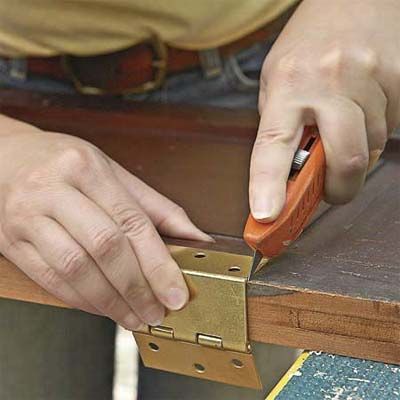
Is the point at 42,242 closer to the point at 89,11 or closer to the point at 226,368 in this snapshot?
the point at 226,368

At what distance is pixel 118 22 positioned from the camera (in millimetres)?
1119

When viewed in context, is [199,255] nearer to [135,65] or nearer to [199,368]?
[199,368]

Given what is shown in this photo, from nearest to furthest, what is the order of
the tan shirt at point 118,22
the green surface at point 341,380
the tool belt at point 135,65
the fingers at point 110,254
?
the green surface at point 341,380
the fingers at point 110,254
the tan shirt at point 118,22
the tool belt at point 135,65

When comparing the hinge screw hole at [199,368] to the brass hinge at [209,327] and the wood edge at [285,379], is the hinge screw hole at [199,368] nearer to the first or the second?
the brass hinge at [209,327]

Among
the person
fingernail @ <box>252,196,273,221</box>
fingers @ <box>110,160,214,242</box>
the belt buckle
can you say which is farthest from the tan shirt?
fingernail @ <box>252,196,273,221</box>

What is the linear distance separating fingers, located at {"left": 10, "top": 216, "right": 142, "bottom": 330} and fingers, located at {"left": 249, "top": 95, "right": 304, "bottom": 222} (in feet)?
Answer: 0.46

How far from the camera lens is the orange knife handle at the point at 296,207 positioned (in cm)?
72

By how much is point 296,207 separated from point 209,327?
4.6 inches

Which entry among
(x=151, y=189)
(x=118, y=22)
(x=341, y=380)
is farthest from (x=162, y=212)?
(x=118, y=22)

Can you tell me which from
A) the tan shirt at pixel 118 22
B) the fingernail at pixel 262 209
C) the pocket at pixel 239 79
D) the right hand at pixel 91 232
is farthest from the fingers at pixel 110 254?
the pocket at pixel 239 79

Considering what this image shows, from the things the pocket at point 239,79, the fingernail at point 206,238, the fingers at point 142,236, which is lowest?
the pocket at point 239,79

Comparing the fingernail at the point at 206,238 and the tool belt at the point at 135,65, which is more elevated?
the fingernail at the point at 206,238

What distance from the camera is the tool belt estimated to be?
120 centimetres

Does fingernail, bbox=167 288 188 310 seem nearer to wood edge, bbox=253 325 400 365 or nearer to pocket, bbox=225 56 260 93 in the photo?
wood edge, bbox=253 325 400 365
